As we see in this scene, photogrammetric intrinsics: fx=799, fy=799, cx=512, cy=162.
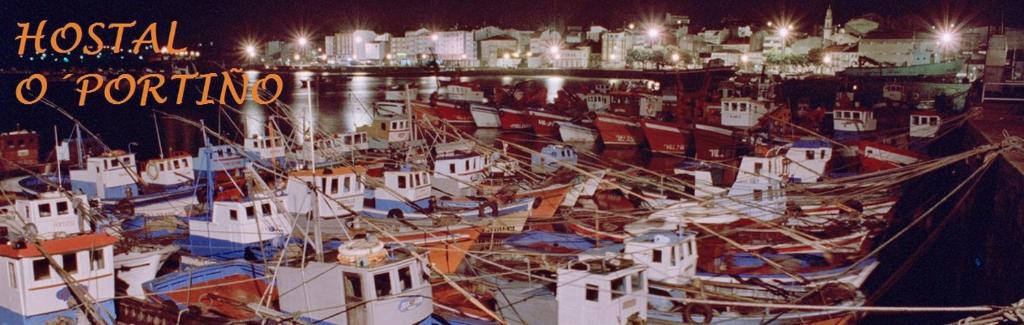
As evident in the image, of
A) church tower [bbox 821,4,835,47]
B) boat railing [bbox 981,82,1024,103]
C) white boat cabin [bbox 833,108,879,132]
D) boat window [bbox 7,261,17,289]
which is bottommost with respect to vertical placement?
boat window [bbox 7,261,17,289]

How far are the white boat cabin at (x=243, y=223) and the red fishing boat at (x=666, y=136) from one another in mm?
26593

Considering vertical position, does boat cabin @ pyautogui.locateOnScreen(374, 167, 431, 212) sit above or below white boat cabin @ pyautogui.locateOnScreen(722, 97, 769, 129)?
below

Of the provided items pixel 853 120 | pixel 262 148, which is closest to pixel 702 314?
pixel 262 148

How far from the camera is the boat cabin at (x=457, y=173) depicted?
22641 millimetres

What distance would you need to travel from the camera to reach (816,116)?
135 ft

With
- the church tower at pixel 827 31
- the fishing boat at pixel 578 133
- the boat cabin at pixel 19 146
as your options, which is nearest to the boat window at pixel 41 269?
the boat cabin at pixel 19 146

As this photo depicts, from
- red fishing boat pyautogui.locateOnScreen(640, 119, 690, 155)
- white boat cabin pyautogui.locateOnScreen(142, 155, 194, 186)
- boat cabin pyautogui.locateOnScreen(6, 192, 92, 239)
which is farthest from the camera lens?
red fishing boat pyautogui.locateOnScreen(640, 119, 690, 155)

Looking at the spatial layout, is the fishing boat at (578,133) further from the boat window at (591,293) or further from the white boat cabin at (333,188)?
the boat window at (591,293)

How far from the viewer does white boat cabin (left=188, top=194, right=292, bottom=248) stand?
16.2 metres

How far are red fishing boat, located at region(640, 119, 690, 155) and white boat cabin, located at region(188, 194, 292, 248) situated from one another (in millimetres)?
26593

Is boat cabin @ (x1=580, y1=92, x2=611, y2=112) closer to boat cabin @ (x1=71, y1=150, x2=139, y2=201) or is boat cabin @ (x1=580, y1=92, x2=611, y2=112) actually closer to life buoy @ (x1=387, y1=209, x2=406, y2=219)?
boat cabin @ (x1=71, y1=150, x2=139, y2=201)

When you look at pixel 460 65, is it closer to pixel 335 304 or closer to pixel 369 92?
pixel 369 92

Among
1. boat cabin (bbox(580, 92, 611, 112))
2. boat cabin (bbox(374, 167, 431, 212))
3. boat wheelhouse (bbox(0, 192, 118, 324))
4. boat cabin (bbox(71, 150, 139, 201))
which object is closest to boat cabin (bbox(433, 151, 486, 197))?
boat cabin (bbox(374, 167, 431, 212))

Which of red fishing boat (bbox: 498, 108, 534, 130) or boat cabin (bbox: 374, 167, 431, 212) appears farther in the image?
red fishing boat (bbox: 498, 108, 534, 130)
